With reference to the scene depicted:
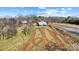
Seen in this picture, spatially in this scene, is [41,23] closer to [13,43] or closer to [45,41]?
[45,41]

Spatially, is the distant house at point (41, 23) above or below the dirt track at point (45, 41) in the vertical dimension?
above

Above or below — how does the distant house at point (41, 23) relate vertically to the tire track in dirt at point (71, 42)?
above

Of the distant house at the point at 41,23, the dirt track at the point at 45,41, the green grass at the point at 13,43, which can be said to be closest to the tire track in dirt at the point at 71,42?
the dirt track at the point at 45,41

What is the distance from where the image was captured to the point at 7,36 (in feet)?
3.54

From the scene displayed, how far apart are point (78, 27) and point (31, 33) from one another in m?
0.38

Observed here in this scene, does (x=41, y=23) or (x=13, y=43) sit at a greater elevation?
(x=41, y=23)

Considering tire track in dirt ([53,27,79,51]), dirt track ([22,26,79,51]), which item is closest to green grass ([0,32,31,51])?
dirt track ([22,26,79,51])

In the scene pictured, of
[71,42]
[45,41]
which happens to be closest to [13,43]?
[45,41]

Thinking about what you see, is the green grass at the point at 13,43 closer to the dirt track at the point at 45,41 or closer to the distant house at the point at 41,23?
the dirt track at the point at 45,41
